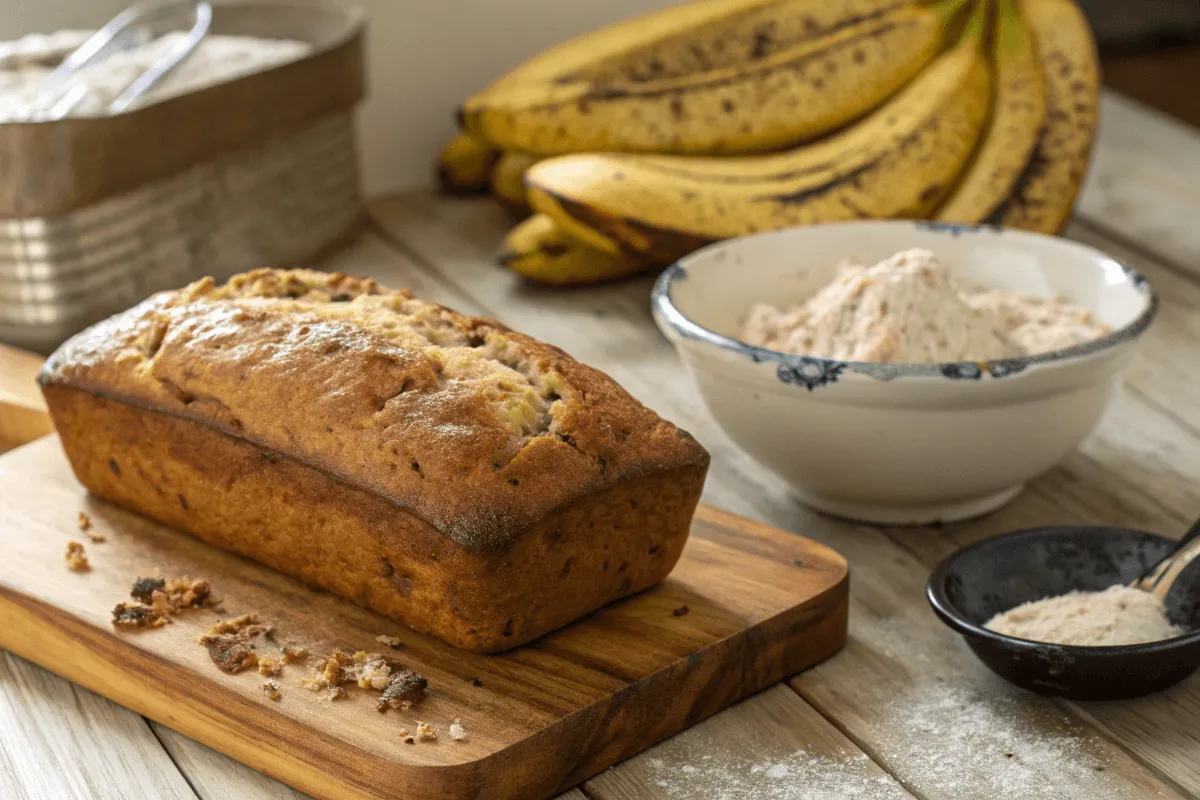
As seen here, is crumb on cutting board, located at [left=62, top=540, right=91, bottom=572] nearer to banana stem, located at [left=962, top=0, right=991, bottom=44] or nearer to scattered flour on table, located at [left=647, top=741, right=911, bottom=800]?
scattered flour on table, located at [left=647, top=741, right=911, bottom=800]

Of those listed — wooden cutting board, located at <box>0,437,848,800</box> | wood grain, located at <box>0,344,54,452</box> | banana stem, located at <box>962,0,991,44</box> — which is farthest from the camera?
banana stem, located at <box>962,0,991,44</box>

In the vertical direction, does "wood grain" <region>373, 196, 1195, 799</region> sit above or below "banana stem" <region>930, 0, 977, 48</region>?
below

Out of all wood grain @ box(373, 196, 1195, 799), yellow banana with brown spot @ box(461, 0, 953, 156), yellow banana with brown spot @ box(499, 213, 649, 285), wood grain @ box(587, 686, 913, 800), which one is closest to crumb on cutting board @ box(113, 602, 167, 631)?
wood grain @ box(587, 686, 913, 800)

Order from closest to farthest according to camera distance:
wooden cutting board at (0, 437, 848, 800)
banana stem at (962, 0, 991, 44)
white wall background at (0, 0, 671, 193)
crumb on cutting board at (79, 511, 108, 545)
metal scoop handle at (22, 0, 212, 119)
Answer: wooden cutting board at (0, 437, 848, 800)
crumb on cutting board at (79, 511, 108, 545)
metal scoop handle at (22, 0, 212, 119)
banana stem at (962, 0, 991, 44)
white wall background at (0, 0, 671, 193)

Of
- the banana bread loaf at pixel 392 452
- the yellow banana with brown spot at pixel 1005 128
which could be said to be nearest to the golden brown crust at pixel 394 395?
the banana bread loaf at pixel 392 452

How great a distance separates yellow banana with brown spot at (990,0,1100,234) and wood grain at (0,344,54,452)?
1003 mm

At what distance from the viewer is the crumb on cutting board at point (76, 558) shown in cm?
102

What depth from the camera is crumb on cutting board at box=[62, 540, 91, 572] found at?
1.02 m

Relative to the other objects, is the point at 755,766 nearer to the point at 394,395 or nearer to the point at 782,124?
the point at 394,395

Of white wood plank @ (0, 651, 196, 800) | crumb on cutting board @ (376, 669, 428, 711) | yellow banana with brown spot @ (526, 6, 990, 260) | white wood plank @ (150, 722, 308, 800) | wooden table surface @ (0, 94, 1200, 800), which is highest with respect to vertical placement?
yellow banana with brown spot @ (526, 6, 990, 260)

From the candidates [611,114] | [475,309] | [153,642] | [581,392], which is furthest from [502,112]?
[153,642]

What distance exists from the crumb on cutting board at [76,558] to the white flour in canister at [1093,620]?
63 centimetres

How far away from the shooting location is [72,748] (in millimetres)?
917

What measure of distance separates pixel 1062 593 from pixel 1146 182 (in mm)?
1132
